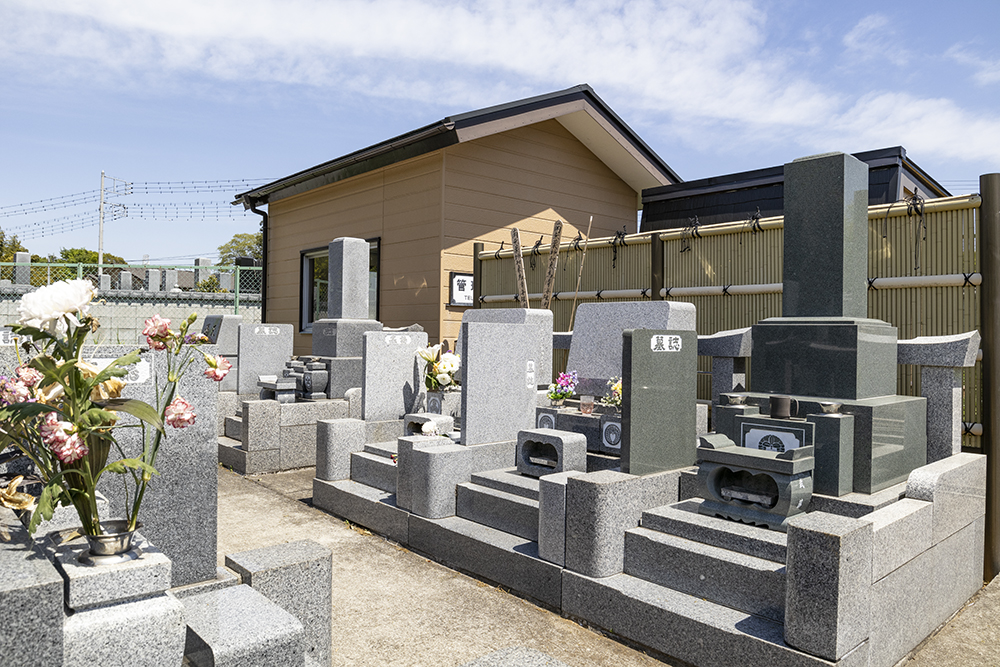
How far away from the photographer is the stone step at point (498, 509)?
16.5ft

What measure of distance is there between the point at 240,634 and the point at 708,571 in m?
2.61

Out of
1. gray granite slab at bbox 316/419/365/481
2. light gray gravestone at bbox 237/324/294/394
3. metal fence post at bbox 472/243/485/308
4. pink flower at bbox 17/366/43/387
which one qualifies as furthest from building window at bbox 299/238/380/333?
pink flower at bbox 17/366/43/387

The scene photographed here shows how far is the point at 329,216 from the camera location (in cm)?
1295

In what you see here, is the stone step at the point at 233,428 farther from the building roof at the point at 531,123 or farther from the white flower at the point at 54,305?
the white flower at the point at 54,305

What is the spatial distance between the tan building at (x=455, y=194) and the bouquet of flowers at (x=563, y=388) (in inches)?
146

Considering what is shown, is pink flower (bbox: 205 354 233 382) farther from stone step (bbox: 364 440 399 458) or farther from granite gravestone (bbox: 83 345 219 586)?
stone step (bbox: 364 440 399 458)

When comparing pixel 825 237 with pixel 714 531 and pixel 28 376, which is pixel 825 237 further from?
pixel 28 376

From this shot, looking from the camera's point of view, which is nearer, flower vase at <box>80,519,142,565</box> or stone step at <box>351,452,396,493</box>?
flower vase at <box>80,519,142,565</box>

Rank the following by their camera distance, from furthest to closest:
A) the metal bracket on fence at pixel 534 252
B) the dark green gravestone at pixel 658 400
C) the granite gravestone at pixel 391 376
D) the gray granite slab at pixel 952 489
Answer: the metal bracket on fence at pixel 534 252
the granite gravestone at pixel 391 376
the dark green gravestone at pixel 658 400
the gray granite slab at pixel 952 489

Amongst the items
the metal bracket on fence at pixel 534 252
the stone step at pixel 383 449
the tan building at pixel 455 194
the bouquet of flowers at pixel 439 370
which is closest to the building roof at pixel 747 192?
the tan building at pixel 455 194

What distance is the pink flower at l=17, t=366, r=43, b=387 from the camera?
224 cm

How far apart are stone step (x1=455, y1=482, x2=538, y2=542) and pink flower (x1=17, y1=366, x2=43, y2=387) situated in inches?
136

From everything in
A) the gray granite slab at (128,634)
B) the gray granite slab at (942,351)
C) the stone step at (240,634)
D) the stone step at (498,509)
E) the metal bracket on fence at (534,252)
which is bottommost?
the stone step at (498,509)

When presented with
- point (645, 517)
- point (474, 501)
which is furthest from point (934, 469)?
point (474, 501)
